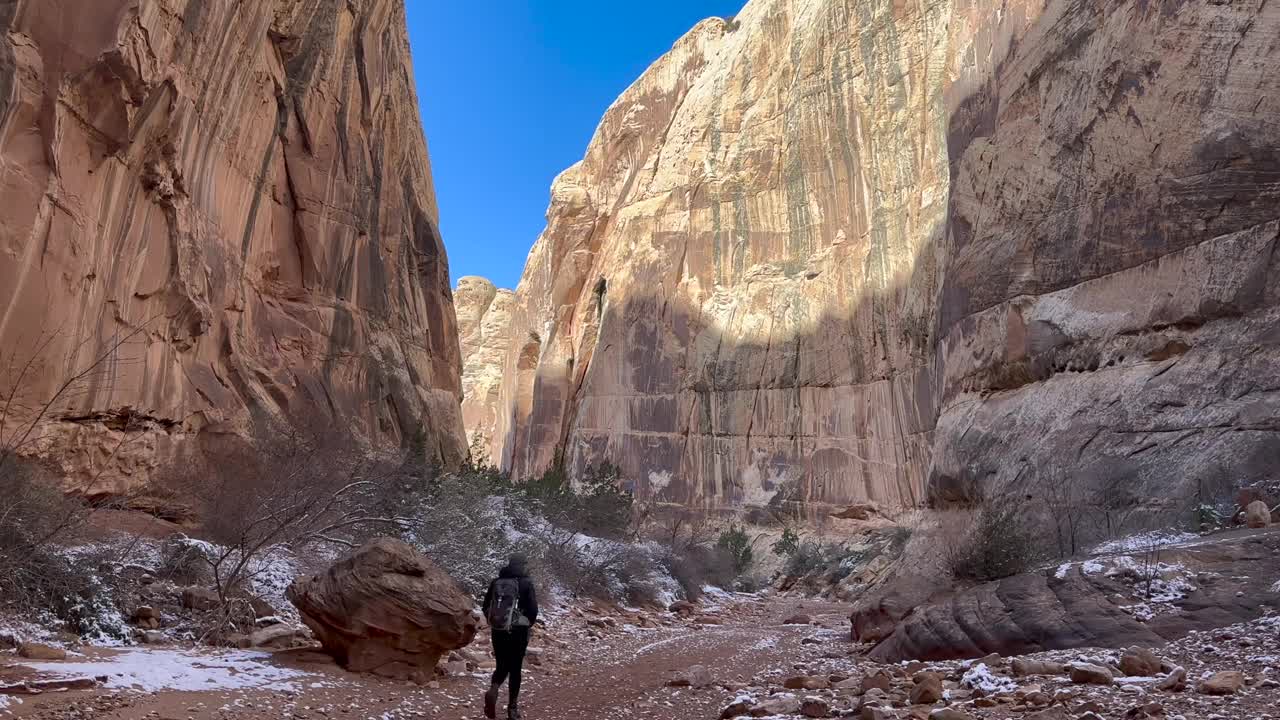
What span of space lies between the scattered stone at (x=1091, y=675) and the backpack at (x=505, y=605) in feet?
13.3

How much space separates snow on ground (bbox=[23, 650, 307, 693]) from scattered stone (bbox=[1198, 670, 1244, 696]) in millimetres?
6343

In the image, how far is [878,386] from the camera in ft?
126

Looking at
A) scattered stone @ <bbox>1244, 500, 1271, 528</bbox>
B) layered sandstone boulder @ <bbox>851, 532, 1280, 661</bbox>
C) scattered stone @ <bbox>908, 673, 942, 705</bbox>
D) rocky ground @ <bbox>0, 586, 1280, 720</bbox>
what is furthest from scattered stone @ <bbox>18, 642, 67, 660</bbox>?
scattered stone @ <bbox>1244, 500, 1271, 528</bbox>

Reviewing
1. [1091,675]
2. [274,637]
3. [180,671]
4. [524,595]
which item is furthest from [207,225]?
[1091,675]

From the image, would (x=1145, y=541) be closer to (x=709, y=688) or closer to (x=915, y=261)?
(x=709, y=688)

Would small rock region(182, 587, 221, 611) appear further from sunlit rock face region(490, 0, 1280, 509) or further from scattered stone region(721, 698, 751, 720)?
sunlit rock face region(490, 0, 1280, 509)

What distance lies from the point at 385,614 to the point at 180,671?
157cm

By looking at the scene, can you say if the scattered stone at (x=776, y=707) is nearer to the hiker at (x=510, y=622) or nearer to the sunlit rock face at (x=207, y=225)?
the hiker at (x=510, y=622)

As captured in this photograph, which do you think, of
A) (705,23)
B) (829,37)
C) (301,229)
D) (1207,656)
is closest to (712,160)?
(829,37)

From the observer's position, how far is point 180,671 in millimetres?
6422

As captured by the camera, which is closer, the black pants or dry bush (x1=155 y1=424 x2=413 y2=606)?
the black pants

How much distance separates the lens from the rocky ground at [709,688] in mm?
5426

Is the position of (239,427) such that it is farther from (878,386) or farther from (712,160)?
(712,160)

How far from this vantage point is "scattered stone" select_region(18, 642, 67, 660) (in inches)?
248
